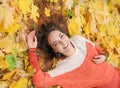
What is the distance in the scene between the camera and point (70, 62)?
1741 mm

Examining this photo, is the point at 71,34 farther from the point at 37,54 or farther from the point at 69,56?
the point at 37,54

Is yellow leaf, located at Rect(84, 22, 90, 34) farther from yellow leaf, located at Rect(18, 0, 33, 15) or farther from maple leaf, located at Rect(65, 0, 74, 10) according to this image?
yellow leaf, located at Rect(18, 0, 33, 15)

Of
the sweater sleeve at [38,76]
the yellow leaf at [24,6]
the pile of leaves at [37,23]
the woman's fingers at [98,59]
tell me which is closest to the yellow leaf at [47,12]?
the pile of leaves at [37,23]

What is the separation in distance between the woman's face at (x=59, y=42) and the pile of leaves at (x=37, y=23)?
0.10 m

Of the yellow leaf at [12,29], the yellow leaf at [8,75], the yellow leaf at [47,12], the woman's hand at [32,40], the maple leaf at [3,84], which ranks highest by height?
the yellow leaf at [47,12]

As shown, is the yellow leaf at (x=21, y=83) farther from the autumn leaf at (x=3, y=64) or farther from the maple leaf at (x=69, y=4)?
the maple leaf at (x=69, y=4)

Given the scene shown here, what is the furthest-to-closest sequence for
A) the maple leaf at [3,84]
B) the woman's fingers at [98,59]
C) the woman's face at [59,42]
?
the woman's fingers at [98,59], the woman's face at [59,42], the maple leaf at [3,84]

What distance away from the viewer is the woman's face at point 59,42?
5.56 feet

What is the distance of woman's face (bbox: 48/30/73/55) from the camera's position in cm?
169

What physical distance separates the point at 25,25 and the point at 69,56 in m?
0.30

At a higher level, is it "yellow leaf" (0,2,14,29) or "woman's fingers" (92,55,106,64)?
"yellow leaf" (0,2,14,29)

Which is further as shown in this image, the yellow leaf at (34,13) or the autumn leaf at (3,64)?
the yellow leaf at (34,13)

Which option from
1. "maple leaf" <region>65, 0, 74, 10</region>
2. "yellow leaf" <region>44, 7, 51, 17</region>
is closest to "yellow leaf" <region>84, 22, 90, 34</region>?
"maple leaf" <region>65, 0, 74, 10</region>

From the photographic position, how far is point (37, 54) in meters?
1.63
